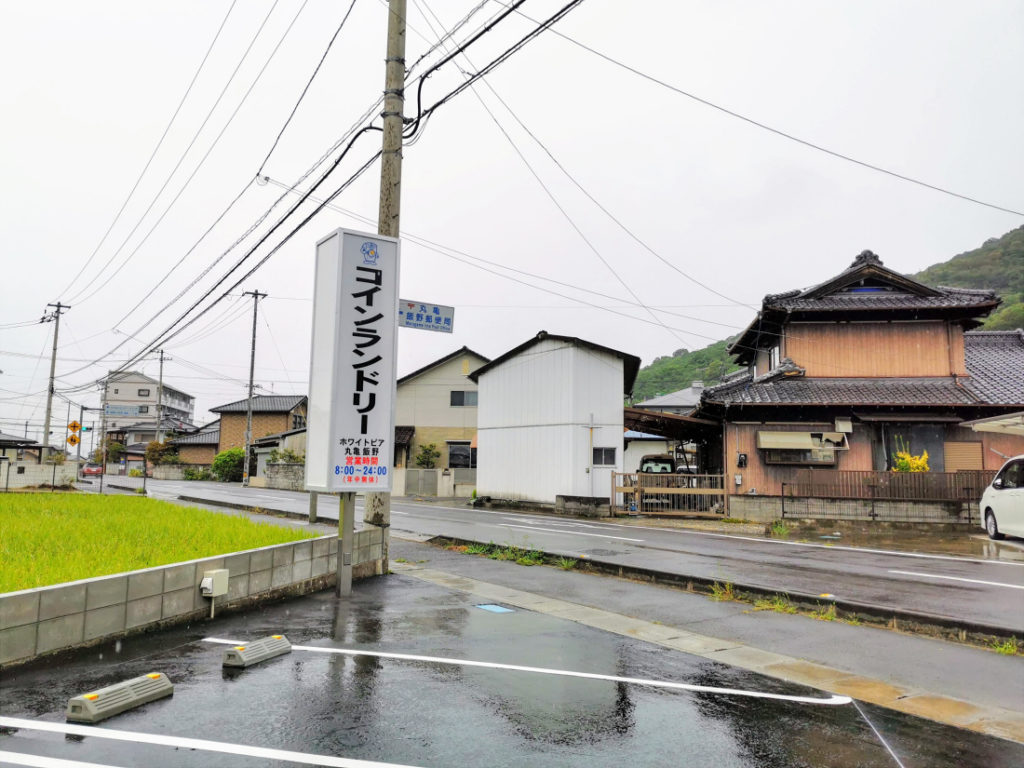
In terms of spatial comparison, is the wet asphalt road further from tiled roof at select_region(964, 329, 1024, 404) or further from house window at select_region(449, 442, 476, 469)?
house window at select_region(449, 442, 476, 469)

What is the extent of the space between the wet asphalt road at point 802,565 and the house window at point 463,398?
69.2 feet

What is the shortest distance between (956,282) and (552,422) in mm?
53998

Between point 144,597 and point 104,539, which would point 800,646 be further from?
point 104,539

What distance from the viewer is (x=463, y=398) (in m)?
40.9

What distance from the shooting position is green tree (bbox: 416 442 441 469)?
38906 millimetres

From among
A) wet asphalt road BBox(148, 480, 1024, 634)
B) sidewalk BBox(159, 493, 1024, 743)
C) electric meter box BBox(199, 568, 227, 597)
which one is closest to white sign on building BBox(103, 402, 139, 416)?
wet asphalt road BBox(148, 480, 1024, 634)

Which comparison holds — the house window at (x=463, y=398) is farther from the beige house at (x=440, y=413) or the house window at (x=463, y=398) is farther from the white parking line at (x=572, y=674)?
the white parking line at (x=572, y=674)

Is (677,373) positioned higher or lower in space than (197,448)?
higher

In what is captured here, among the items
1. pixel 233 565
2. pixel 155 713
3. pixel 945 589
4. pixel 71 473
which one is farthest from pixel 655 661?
pixel 71 473

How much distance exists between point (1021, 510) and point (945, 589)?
6.96 meters

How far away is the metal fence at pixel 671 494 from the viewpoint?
2241 centimetres

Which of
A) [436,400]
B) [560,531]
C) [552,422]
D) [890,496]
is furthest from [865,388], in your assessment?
[436,400]

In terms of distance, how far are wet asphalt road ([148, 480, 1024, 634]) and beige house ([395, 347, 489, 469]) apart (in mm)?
20480

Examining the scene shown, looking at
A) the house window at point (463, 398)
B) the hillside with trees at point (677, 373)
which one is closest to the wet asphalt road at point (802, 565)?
the house window at point (463, 398)
